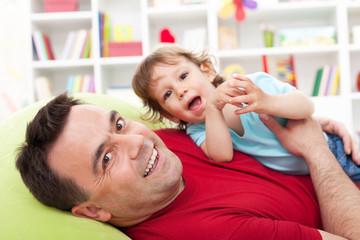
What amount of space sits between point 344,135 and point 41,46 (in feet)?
11.2

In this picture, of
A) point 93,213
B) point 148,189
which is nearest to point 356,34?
point 148,189

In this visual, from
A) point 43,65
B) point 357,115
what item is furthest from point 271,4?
point 43,65

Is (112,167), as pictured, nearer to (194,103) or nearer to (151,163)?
(151,163)

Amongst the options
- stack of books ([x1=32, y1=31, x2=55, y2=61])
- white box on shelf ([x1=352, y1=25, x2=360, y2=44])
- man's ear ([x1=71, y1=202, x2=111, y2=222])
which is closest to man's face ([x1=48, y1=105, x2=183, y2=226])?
man's ear ([x1=71, y1=202, x2=111, y2=222])

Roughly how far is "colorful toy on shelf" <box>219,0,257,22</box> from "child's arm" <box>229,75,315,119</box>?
8.77 ft

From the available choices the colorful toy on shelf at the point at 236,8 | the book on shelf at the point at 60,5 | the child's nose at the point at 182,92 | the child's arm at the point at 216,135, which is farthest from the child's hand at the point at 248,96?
the book on shelf at the point at 60,5

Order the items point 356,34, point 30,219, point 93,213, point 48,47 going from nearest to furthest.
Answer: point 30,219 → point 93,213 → point 356,34 → point 48,47

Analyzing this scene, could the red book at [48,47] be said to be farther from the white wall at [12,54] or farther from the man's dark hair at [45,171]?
the man's dark hair at [45,171]

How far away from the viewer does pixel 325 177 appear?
49.8 inches

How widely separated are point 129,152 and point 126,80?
335cm

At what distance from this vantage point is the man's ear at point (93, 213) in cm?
111

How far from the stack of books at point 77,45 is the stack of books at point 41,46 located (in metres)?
0.18

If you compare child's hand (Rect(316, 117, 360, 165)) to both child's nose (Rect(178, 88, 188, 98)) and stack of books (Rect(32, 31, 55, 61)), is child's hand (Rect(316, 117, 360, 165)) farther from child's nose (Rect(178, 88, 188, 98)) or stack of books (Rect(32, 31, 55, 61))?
stack of books (Rect(32, 31, 55, 61))

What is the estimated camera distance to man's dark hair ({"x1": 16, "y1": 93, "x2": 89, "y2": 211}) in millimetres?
1070
